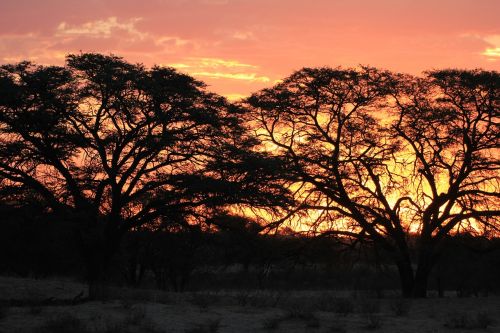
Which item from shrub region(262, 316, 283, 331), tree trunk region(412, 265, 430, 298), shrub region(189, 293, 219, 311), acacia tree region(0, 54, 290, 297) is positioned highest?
acacia tree region(0, 54, 290, 297)

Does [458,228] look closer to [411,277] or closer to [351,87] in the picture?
[411,277]

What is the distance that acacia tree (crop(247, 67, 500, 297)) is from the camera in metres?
27.8

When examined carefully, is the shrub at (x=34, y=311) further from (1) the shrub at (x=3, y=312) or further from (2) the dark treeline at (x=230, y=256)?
(2) the dark treeline at (x=230, y=256)

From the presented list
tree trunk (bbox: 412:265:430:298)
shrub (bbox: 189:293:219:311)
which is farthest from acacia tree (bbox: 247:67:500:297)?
shrub (bbox: 189:293:219:311)

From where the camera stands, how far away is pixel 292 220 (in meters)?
28.5

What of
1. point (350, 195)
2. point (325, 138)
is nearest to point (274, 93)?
point (325, 138)

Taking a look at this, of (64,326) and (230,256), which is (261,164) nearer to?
(230,256)

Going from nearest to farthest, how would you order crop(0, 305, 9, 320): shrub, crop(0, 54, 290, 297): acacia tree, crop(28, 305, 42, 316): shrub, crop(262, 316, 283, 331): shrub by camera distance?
1. crop(0, 305, 9, 320): shrub
2. crop(262, 316, 283, 331): shrub
3. crop(28, 305, 42, 316): shrub
4. crop(0, 54, 290, 297): acacia tree

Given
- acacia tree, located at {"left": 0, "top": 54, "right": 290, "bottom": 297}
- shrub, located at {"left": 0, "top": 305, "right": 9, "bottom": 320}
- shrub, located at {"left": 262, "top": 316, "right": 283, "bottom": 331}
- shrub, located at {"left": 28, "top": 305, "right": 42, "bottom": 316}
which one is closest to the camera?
shrub, located at {"left": 0, "top": 305, "right": 9, "bottom": 320}

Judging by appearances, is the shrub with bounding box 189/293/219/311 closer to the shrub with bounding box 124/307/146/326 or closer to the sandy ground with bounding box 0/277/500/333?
the sandy ground with bounding box 0/277/500/333

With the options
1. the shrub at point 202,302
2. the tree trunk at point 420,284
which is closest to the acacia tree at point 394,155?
the tree trunk at point 420,284

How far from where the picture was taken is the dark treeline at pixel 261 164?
27203mm

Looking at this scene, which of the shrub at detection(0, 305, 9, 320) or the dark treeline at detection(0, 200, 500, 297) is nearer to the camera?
the shrub at detection(0, 305, 9, 320)

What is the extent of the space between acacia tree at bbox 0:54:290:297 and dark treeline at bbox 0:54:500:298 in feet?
0.20
